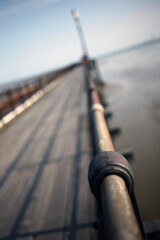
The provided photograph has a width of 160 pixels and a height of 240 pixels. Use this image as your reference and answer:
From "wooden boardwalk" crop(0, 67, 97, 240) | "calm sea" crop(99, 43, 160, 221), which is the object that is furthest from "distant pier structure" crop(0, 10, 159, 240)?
"calm sea" crop(99, 43, 160, 221)

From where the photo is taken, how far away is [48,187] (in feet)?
8.59

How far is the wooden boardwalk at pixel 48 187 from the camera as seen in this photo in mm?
1922

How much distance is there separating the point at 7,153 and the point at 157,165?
4.00 m

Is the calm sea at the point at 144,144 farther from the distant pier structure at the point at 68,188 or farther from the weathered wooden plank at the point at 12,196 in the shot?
the weathered wooden plank at the point at 12,196

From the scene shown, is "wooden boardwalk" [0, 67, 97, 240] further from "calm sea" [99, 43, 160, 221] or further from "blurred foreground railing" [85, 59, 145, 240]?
"calm sea" [99, 43, 160, 221]

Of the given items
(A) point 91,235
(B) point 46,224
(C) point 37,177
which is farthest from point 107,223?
(C) point 37,177

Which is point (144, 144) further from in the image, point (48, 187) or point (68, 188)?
point (48, 187)

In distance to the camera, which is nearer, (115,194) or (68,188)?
(115,194)

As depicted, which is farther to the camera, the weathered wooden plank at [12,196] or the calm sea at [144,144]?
the calm sea at [144,144]

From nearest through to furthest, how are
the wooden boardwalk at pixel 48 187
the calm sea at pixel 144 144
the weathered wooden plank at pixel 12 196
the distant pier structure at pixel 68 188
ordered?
1. the distant pier structure at pixel 68 188
2. the wooden boardwalk at pixel 48 187
3. the weathered wooden plank at pixel 12 196
4. the calm sea at pixel 144 144

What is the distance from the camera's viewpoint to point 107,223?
1.08m

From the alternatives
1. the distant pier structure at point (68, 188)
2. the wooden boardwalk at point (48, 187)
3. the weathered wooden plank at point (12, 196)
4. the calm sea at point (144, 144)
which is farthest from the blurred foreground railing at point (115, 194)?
the calm sea at point (144, 144)

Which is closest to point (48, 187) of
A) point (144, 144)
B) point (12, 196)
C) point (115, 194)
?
point (12, 196)

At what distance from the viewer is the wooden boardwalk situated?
1.92m
